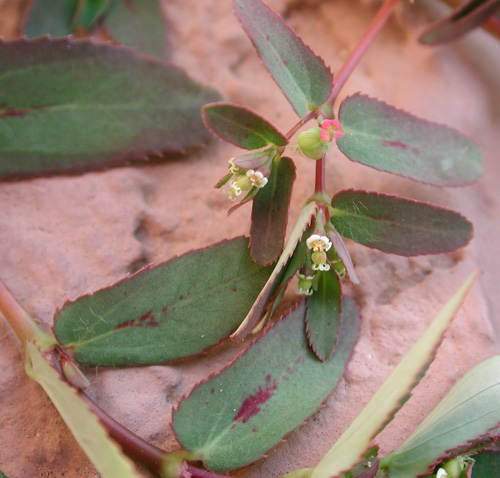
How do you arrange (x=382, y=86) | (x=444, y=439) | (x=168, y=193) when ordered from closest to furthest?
1. (x=444, y=439)
2. (x=168, y=193)
3. (x=382, y=86)

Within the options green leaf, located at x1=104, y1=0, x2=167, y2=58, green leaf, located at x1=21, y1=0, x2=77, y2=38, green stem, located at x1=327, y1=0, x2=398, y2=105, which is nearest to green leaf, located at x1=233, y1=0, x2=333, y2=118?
green stem, located at x1=327, y1=0, x2=398, y2=105

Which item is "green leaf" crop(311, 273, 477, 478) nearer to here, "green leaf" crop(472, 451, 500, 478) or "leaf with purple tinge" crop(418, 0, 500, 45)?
"green leaf" crop(472, 451, 500, 478)

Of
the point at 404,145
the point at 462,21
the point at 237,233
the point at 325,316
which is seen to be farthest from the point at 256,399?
the point at 462,21

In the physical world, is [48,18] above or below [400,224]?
below

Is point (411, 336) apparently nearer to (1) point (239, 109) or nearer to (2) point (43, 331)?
(1) point (239, 109)

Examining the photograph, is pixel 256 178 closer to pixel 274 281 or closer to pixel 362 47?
pixel 274 281


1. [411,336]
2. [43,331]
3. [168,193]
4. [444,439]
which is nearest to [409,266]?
[411,336]

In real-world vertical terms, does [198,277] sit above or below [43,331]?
above

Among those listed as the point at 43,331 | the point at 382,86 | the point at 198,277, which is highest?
the point at 382,86
